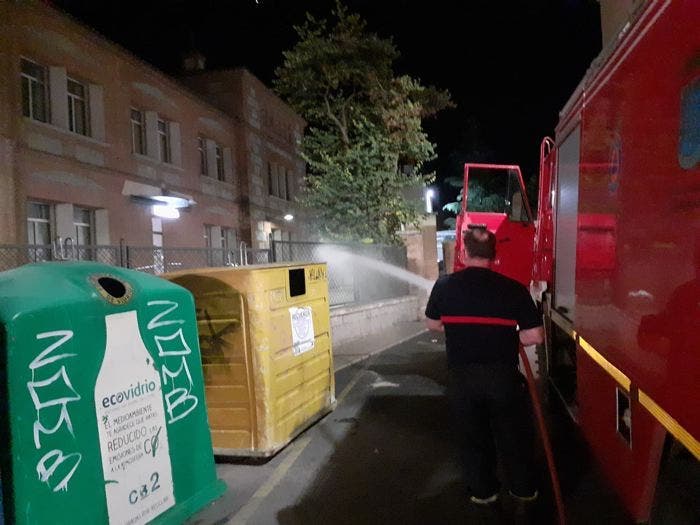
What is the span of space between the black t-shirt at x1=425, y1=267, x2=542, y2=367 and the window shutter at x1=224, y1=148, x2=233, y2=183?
1807 cm

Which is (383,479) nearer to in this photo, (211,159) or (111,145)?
(111,145)

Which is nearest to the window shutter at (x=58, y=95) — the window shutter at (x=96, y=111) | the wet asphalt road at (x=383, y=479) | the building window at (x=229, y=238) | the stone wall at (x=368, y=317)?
the window shutter at (x=96, y=111)

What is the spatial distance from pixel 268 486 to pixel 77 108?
12.0 meters

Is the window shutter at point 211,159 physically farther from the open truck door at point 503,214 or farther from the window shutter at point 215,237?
the open truck door at point 503,214

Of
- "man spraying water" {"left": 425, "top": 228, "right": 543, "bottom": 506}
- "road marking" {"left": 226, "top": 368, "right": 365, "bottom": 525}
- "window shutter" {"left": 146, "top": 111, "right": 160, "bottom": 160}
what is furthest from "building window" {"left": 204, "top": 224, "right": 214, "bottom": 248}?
"man spraying water" {"left": 425, "top": 228, "right": 543, "bottom": 506}

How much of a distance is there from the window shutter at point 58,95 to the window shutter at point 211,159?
6817 mm

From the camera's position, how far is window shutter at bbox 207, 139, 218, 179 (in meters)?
19.5

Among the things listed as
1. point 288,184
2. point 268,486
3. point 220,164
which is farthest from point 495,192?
point 288,184

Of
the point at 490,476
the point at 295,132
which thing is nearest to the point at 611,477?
the point at 490,476

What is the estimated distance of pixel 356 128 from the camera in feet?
55.9

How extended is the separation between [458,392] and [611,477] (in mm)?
1041

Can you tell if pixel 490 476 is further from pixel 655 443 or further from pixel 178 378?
pixel 178 378

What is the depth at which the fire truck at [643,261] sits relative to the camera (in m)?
1.98

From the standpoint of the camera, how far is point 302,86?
57.6 feet
